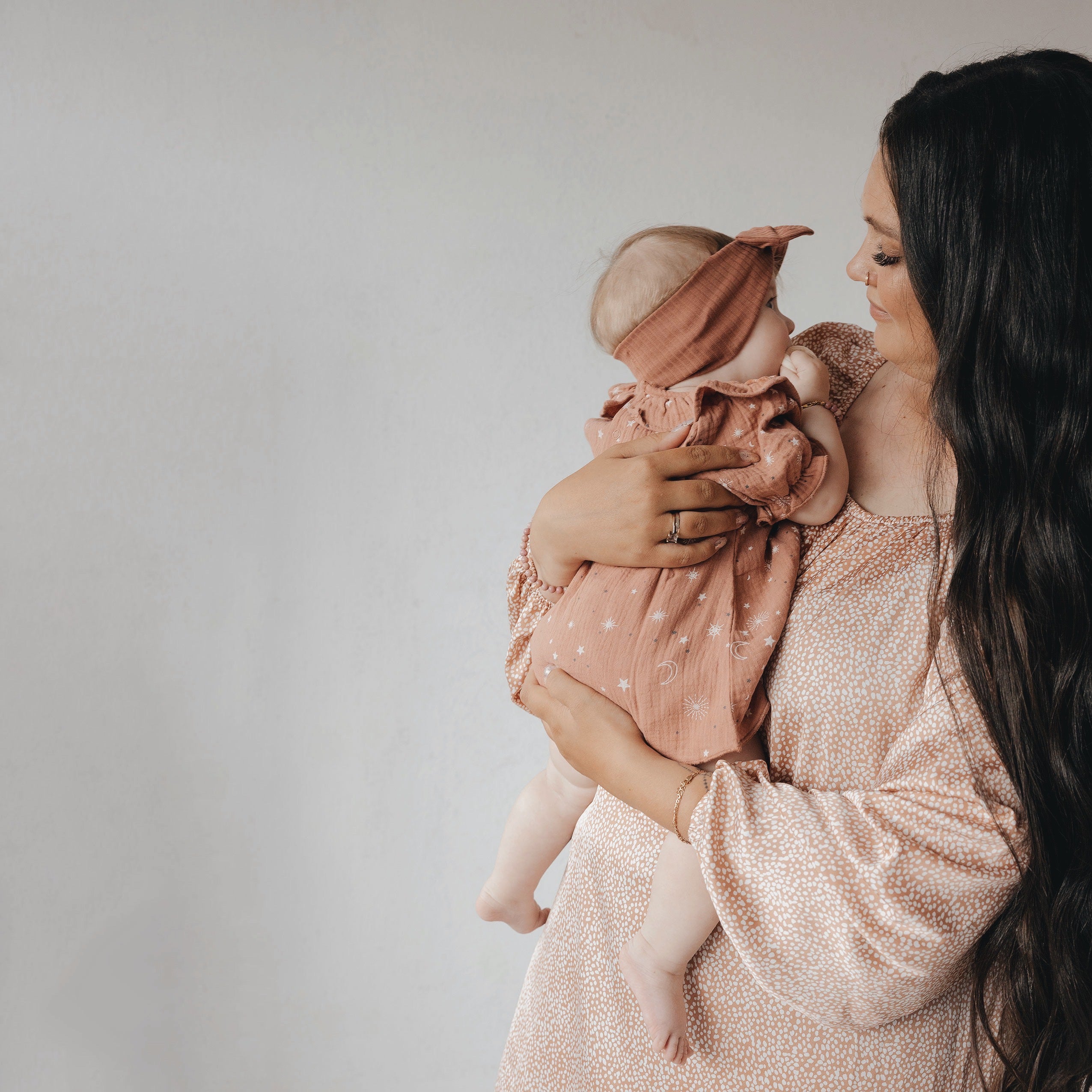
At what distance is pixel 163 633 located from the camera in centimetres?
176

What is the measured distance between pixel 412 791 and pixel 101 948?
635mm

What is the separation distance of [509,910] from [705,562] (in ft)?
2.22

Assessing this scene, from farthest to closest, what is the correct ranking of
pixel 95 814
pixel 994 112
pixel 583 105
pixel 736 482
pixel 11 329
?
pixel 583 105
pixel 95 814
pixel 11 329
pixel 736 482
pixel 994 112

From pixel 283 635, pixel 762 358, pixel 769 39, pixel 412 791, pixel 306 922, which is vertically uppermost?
pixel 769 39

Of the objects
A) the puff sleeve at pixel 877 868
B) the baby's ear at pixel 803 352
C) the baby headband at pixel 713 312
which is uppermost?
the baby headband at pixel 713 312

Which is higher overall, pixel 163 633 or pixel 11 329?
pixel 11 329

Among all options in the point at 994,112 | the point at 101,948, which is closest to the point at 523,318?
the point at 994,112

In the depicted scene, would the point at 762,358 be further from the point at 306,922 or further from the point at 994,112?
the point at 306,922

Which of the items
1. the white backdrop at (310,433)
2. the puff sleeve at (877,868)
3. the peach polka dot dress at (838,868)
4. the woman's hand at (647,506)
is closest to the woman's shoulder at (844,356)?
the peach polka dot dress at (838,868)

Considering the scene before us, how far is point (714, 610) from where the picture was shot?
1.02 m

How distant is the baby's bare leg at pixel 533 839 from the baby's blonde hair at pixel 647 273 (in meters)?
0.55

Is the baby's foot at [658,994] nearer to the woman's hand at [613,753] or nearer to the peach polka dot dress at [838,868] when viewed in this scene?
the peach polka dot dress at [838,868]

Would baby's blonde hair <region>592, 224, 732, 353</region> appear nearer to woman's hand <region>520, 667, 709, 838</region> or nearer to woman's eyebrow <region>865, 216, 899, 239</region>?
woman's eyebrow <region>865, 216, 899, 239</region>

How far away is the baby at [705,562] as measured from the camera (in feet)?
3.24
